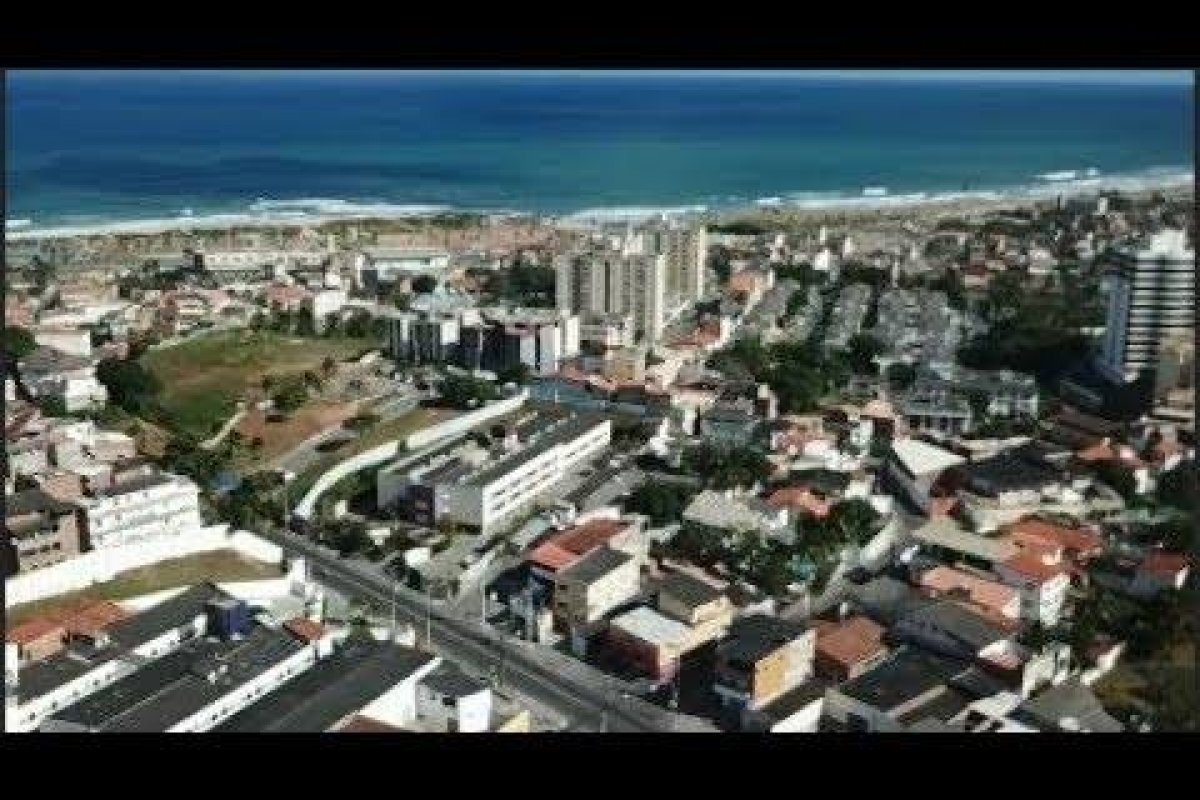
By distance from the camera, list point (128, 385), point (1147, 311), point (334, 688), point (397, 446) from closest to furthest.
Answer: point (334, 688), point (397, 446), point (128, 385), point (1147, 311)

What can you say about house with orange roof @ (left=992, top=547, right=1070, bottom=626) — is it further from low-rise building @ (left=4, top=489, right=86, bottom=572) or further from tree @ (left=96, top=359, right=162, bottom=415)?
tree @ (left=96, top=359, right=162, bottom=415)

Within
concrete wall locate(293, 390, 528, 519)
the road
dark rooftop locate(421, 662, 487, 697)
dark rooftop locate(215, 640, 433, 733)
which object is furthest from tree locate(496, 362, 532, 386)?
dark rooftop locate(421, 662, 487, 697)

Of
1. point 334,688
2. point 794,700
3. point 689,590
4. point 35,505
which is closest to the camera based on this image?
point 334,688

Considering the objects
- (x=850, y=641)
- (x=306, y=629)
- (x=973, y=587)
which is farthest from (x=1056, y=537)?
(x=306, y=629)

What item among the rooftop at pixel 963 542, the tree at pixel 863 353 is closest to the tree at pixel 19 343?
the tree at pixel 863 353

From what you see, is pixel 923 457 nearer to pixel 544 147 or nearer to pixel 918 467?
pixel 918 467
